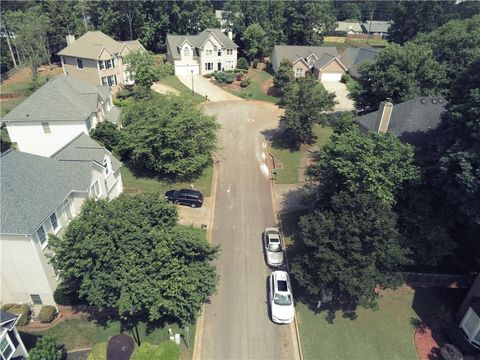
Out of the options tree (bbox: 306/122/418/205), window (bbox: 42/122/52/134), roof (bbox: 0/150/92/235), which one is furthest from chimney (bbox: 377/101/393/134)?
window (bbox: 42/122/52/134)

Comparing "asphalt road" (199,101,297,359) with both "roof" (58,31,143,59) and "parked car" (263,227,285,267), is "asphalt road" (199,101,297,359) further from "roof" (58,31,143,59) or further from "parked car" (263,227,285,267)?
"roof" (58,31,143,59)

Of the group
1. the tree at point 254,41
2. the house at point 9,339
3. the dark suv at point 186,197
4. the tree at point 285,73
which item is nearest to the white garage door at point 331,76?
the tree at point 285,73

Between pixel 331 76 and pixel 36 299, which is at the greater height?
pixel 331 76

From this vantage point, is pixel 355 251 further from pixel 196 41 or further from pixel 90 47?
pixel 196 41

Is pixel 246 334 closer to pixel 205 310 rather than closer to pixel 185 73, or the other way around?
pixel 205 310

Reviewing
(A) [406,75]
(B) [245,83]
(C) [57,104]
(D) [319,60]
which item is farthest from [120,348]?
(D) [319,60]

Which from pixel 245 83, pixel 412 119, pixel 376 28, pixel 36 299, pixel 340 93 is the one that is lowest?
pixel 36 299
